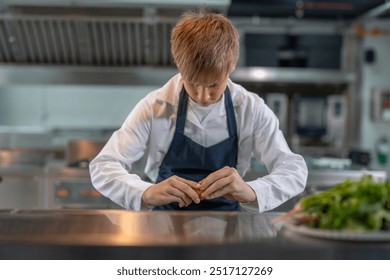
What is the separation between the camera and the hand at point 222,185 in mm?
1678

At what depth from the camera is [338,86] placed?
5.94 metres

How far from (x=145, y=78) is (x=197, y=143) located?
3.31 metres

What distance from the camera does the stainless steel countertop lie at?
133cm

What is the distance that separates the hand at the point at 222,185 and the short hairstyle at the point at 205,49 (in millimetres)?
316

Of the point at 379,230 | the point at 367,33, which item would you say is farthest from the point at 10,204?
the point at 367,33

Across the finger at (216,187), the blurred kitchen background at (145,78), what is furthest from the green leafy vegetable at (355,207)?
the blurred kitchen background at (145,78)

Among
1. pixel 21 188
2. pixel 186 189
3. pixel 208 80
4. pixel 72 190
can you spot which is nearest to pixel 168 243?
pixel 186 189

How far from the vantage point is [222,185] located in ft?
5.52

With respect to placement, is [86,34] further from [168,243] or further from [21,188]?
[168,243]

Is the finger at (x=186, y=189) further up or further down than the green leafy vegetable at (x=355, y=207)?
further down

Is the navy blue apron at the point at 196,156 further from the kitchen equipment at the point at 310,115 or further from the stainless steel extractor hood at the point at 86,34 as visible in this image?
the kitchen equipment at the point at 310,115

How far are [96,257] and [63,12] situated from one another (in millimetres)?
3855

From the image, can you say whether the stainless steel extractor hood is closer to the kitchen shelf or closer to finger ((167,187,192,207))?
the kitchen shelf
